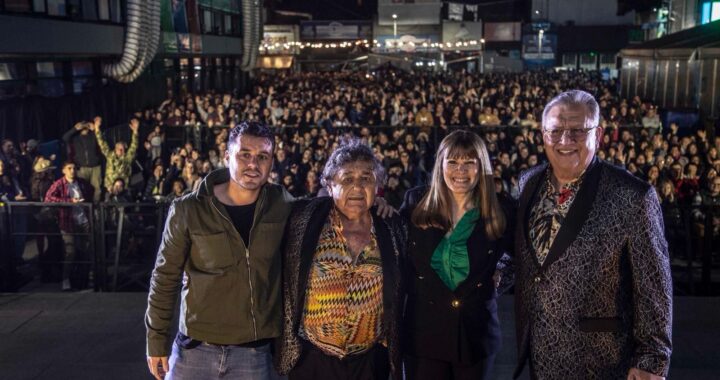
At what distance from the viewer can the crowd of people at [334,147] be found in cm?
1013

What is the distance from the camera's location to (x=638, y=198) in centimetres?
282

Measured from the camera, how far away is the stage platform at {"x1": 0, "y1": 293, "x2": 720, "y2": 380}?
5.09m

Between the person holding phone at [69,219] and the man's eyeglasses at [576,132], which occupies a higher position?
the man's eyeglasses at [576,132]

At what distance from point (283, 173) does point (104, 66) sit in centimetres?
982

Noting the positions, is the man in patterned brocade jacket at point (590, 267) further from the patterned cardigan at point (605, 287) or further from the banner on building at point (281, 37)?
the banner on building at point (281, 37)

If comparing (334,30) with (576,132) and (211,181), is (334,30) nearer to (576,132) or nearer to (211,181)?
(211,181)

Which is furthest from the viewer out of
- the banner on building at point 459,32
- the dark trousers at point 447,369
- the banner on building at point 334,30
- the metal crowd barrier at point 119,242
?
the banner on building at point 334,30

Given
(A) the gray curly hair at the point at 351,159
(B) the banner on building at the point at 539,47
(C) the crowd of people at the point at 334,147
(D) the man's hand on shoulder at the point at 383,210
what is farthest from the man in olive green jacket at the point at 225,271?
(B) the banner on building at the point at 539,47

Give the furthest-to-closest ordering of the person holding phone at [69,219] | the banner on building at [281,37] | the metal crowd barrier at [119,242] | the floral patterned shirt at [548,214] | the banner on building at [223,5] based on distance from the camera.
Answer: the banner on building at [281,37], the banner on building at [223,5], the person holding phone at [69,219], the metal crowd barrier at [119,242], the floral patterned shirt at [548,214]

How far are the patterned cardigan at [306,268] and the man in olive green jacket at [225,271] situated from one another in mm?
58

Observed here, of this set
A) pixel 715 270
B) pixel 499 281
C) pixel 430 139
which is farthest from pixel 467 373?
pixel 430 139

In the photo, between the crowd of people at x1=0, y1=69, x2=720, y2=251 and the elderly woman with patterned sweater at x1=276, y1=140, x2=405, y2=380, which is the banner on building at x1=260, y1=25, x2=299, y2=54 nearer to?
the crowd of people at x1=0, y1=69, x2=720, y2=251

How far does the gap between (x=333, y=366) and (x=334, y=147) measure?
9.29m

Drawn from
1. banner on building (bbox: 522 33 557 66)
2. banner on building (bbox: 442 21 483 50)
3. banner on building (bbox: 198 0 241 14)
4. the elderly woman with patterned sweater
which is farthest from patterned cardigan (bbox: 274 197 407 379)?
banner on building (bbox: 522 33 557 66)
